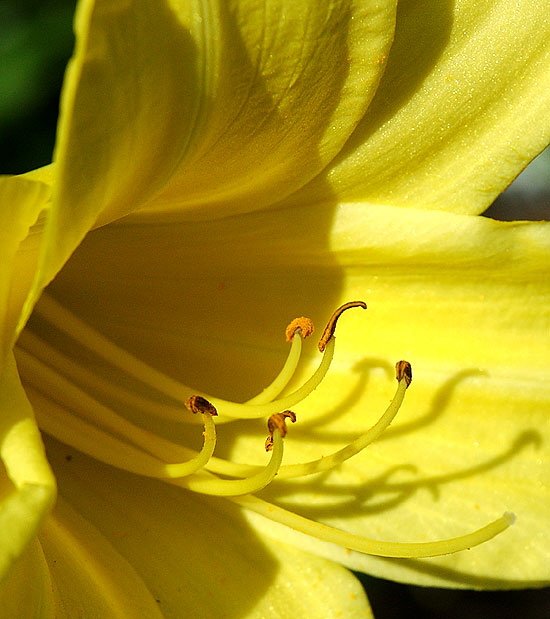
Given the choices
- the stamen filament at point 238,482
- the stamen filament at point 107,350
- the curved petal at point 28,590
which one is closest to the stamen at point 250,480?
the stamen filament at point 238,482

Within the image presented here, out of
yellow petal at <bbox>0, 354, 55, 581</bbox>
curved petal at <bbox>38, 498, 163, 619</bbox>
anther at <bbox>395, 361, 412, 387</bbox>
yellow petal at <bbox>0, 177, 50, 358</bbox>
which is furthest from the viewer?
anther at <bbox>395, 361, 412, 387</bbox>

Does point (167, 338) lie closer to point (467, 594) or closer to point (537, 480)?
point (537, 480)

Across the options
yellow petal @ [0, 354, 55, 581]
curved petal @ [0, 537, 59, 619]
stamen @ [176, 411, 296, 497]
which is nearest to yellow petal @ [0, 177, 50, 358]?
yellow petal @ [0, 354, 55, 581]

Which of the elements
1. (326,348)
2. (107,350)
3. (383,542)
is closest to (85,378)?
(107,350)

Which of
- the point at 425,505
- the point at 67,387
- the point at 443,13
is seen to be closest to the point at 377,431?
the point at 425,505

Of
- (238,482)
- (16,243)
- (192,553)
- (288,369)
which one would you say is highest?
(16,243)

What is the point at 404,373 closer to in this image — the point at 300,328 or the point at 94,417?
the point at 300,328

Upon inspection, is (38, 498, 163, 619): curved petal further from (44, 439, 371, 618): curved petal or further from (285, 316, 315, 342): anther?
(285, 316, 315, 342): anther
